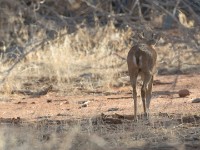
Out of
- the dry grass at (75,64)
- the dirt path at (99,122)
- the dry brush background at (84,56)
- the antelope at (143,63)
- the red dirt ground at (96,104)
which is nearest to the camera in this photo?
the dry brush background at (84,56)

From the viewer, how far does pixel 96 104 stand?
35.5ft

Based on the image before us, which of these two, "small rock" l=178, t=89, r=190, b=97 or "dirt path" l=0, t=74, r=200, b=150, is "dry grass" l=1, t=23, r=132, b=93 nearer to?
"dirt path" l=0, t=74, r=200, b=150

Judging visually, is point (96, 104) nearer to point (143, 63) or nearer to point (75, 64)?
point (143, 63)

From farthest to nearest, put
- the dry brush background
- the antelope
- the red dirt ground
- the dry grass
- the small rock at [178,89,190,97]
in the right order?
1. the dry grass
2. the small rock at [178,89,190,97]
3. the red dirt ground
4. the antelope
5. the dry brush background

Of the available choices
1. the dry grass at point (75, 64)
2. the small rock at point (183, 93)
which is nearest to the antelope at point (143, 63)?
the small rock at point (183, 93)

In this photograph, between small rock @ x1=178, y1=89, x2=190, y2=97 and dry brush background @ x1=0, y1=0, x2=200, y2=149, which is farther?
small rock @ x1=178, y1=89, x2=190, y2=97

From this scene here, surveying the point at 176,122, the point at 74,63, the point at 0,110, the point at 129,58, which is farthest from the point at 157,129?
the point at 74,63

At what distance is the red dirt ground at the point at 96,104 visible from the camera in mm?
9680

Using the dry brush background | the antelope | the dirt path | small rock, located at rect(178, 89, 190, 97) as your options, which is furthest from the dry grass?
the antelope

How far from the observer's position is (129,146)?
707 cm

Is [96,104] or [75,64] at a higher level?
[75,64]

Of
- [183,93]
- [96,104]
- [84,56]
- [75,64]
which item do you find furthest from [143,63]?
[84,56]

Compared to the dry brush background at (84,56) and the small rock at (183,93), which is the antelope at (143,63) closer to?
the dry brush background at (84,56)

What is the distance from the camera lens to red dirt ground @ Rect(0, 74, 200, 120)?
31.8 ft
